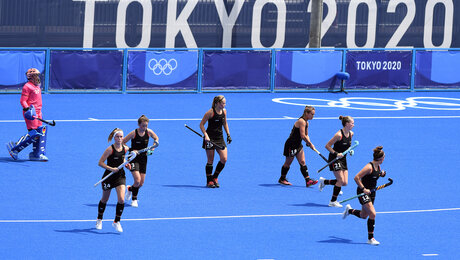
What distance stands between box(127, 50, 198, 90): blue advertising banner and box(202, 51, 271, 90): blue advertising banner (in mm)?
520

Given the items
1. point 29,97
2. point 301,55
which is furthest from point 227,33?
point 29,97

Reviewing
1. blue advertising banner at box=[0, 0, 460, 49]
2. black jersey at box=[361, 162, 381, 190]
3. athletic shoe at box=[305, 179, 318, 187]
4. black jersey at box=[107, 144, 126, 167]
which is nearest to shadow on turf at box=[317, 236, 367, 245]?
black jersey at box=[361, 162, 381, 190]

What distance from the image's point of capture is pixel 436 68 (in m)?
35.5

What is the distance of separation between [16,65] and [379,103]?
12.4 meters

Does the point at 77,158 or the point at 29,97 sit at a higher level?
the point at 29,97

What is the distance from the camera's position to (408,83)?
35438mm

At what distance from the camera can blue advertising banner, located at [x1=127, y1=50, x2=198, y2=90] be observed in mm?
31406

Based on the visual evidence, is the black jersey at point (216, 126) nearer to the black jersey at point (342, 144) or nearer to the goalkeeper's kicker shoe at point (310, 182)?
the goalkeeper's kicker shoe at point (310, 182)

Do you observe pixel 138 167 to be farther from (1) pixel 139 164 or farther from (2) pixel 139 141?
(2) pixel 139 141

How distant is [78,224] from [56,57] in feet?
52.8

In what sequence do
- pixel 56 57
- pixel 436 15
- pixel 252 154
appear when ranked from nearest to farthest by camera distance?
pixel 252 154, pixel 56 57, pixel 436 15

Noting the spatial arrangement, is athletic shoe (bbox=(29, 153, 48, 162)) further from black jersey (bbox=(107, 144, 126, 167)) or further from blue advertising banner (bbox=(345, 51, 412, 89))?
blue advertising banner (bbox=(345, 51, 412, 89))

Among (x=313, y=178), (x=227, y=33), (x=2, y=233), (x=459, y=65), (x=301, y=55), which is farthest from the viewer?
(x=227, y=33)

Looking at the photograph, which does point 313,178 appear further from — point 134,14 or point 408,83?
point 134,14
